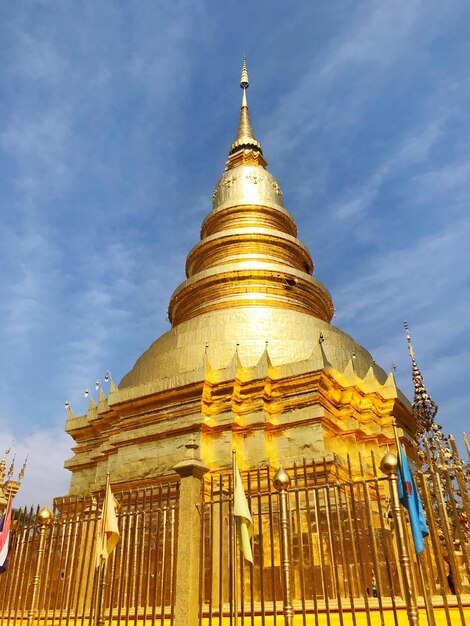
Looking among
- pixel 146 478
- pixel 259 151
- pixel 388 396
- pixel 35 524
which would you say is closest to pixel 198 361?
pixel 146 478

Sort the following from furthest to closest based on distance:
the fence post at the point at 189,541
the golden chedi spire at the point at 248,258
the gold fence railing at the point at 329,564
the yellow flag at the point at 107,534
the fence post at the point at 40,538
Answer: the golden chedi spire at the point at 248,258
the fence post at the point at 40,538
the yellow flag at the point at 107,534
the fence post at the point at 189,541
the gold fence railing at the point at 329,564

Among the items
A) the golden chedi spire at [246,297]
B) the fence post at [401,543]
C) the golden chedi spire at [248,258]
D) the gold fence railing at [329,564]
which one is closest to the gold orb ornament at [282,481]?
the gold fence railing at [329,564]

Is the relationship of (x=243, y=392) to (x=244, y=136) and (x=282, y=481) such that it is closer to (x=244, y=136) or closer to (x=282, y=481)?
(x=282, y=481)

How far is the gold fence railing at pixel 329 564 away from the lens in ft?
19.2

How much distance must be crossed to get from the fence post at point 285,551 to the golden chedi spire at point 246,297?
8.52 m

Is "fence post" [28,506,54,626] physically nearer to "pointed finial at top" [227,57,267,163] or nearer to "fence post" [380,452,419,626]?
"fence post" [380,452,419,626]

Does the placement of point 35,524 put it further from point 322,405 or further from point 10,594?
point 322,405

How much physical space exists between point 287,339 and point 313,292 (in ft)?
14.5

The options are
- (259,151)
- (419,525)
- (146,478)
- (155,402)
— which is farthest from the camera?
(259,151)

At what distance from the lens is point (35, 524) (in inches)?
364

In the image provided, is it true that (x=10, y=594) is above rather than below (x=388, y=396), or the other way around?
below

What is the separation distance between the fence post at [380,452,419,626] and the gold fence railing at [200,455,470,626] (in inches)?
2.9

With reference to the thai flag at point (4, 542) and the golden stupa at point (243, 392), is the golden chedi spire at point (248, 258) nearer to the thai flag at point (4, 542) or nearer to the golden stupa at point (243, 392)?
the golden stupa at point (243, 392)

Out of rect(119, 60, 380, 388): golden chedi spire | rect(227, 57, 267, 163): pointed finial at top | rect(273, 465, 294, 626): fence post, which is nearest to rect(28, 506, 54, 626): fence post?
rect(273, 465, 294, 626): fence post
